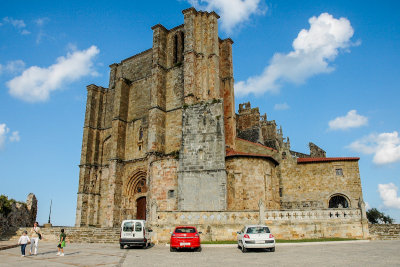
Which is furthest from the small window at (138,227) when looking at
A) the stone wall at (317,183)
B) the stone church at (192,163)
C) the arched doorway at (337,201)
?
the arched doorway at (337,201)

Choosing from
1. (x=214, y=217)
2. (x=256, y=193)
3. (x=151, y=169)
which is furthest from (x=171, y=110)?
(x=214, y=217)

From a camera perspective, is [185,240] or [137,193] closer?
[185,240]

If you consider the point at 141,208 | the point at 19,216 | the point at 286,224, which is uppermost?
the point at 141,208

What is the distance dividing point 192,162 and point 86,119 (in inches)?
620

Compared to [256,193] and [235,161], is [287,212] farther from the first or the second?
[235,161]

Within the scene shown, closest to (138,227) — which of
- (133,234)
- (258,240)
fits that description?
(133,234)

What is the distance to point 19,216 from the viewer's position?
85.1 ft

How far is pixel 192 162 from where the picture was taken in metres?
22.0

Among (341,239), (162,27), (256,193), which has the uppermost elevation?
(162,27)

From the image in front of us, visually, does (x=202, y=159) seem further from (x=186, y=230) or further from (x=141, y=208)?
(x=141, y=208)

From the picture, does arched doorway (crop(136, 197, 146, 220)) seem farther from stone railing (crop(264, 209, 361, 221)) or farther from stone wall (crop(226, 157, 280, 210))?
stone railing (crop(264, 209, 361, 221))

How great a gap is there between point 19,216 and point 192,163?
16.0 metres

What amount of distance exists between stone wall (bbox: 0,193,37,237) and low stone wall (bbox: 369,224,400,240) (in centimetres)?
2407

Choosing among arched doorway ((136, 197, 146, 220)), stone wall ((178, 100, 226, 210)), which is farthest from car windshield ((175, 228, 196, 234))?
arched doorway ((136, 197, 146, 220))
